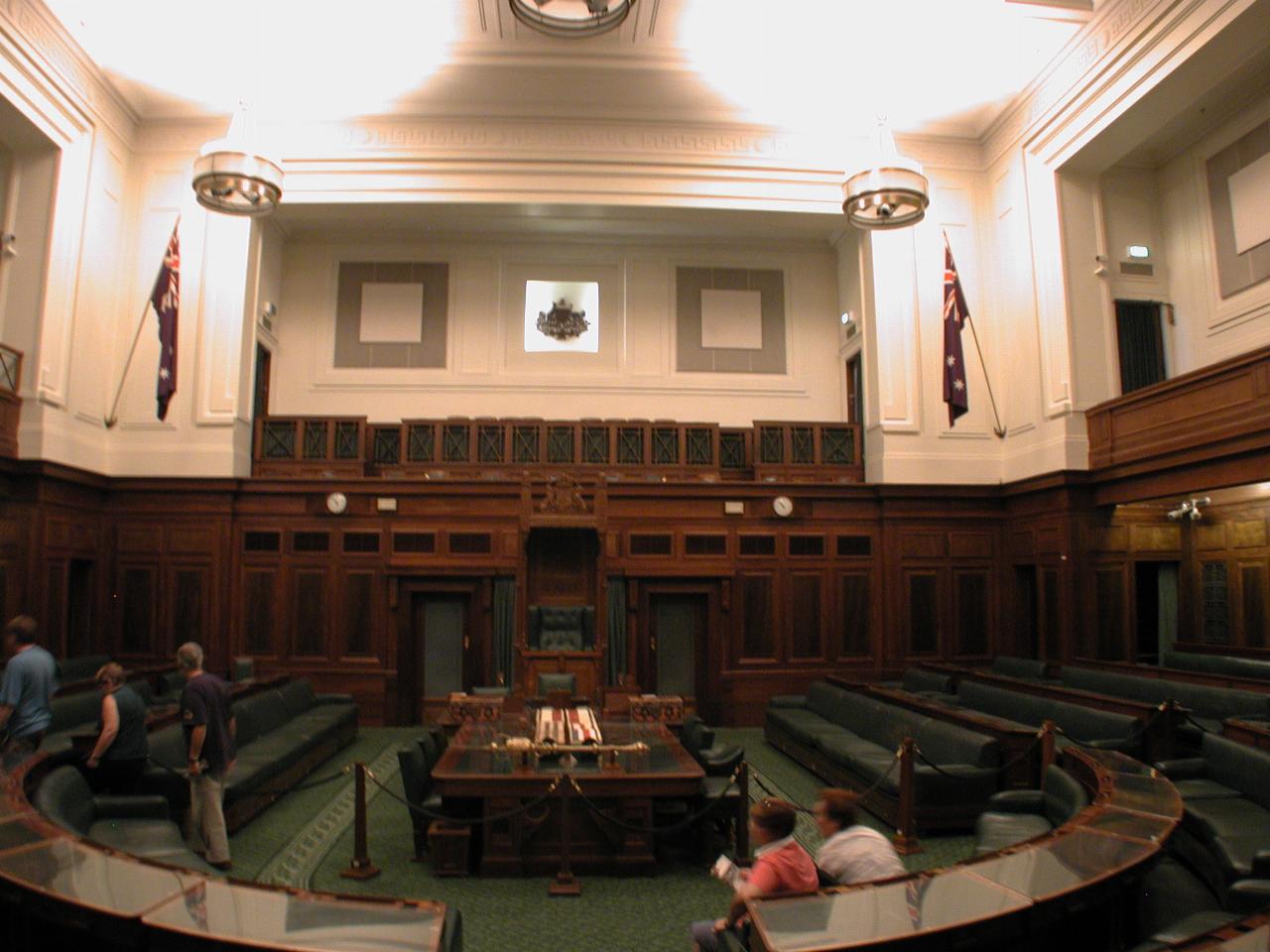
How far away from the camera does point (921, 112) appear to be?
535 inches

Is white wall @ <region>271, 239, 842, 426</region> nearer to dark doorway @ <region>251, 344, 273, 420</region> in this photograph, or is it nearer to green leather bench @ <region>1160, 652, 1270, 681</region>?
dark doorway @ <region>251, 344, 273, 420</region>

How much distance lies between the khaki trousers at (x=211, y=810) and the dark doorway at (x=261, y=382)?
9081mm

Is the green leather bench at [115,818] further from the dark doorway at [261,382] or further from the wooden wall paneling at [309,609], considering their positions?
the dark doorway at [261,382]

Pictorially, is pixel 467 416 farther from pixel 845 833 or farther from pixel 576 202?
pixel 845 833

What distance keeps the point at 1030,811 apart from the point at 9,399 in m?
11.5

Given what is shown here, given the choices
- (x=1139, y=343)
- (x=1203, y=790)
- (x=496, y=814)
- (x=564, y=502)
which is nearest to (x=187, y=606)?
(x=564, y=502)

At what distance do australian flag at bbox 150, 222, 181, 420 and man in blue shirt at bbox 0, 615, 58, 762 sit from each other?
22.9ft

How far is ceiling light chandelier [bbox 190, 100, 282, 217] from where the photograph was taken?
33.8 ft

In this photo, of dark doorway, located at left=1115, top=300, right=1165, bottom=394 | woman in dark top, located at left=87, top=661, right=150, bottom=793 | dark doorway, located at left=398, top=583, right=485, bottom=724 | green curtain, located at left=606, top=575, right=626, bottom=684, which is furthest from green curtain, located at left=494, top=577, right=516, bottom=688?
dark doorway, located at left=1115, top=300, right=1165, bottom=394

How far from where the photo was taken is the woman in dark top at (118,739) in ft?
18.1

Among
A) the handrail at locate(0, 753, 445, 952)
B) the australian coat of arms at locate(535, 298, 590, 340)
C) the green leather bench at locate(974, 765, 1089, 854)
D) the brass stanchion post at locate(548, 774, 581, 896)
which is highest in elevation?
the australian coat of arms at locate(535, 298, 590, 340)

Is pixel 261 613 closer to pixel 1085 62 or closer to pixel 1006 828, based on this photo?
pixel 1006 828

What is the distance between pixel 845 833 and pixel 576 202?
37.5ft

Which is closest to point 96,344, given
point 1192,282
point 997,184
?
point 997,184
